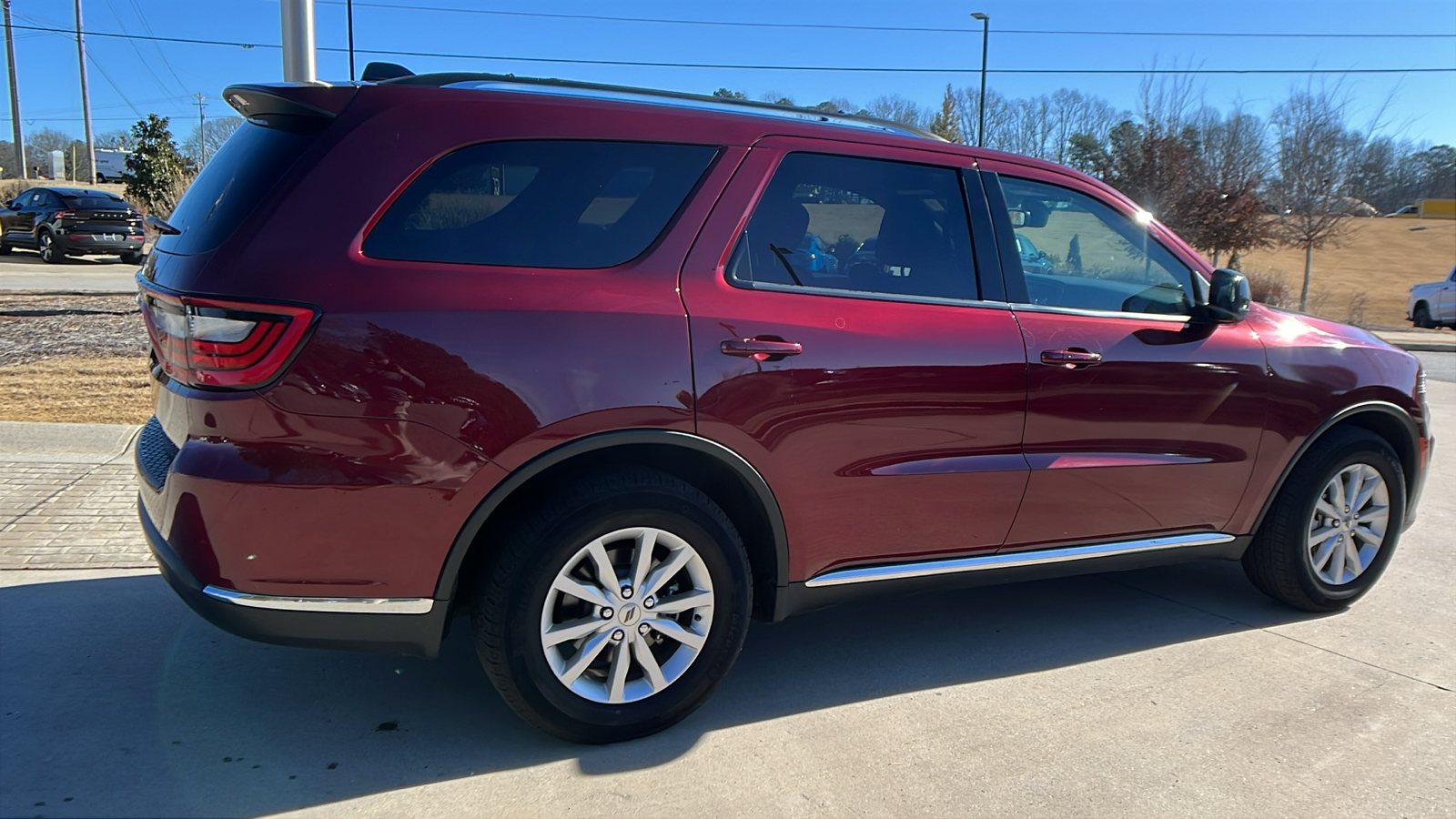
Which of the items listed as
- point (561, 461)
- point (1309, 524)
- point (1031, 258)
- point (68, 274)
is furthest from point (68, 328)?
point (1309, 524)

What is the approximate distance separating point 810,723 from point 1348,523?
2.68 meters

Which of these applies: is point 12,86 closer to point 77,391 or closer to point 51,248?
point 51,248

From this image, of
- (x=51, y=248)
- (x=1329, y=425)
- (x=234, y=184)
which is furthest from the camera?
(x=51, y=248)

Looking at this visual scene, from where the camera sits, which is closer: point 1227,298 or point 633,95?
point 633,95

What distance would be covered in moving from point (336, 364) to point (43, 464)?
4456 millimetres

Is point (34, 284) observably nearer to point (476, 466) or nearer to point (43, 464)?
point (43, 464)

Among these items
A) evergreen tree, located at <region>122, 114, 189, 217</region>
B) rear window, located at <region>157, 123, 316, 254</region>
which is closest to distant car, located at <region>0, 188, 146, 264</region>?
evergreen tree, located at <region>122, 114, 189, 217</region>

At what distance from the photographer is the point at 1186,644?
417cm

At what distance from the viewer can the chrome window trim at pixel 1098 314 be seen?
369cm

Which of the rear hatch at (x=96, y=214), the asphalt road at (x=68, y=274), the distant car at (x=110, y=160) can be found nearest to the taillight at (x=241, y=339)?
the asphalt road at (x=68, y=274)

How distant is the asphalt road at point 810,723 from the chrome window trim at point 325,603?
0.52 meters

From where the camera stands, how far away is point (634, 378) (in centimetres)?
293

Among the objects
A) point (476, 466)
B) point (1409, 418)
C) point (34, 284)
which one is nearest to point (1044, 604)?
point (1409, 418)

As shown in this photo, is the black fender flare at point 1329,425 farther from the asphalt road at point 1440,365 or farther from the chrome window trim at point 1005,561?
the asphalt road at point 1440,365
